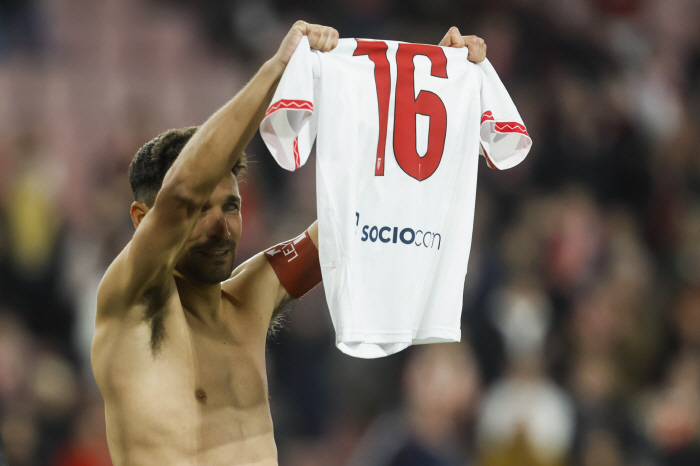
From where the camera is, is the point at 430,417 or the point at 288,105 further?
the point at 430,417

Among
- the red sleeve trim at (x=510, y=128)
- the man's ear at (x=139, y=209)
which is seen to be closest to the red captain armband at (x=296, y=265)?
the man's ear at (x=139, y=209)

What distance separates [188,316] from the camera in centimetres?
245

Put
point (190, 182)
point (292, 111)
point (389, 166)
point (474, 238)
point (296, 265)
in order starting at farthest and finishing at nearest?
1. point (474, 238)
2. point (296, 265)
3. point (389, 166)
4. point (292, 111)
5. point (190, 182)

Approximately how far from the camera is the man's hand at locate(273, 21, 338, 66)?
7.11ft

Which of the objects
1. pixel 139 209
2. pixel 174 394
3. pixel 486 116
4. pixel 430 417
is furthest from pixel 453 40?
pixel 430 417

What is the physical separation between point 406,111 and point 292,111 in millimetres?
366

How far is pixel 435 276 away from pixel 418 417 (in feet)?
7.57

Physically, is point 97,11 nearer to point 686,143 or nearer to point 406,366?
point 406,366

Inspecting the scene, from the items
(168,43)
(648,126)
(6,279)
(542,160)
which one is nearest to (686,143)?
(648,126)

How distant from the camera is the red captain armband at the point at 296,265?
2.86m

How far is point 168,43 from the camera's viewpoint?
6.39 meters

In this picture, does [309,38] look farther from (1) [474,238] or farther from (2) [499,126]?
(1) [474,238]

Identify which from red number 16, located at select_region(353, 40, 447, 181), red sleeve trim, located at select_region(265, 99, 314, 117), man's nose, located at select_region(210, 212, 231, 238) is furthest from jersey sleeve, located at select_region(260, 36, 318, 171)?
man's nose, located at select_region(210, 212, 231, 238)

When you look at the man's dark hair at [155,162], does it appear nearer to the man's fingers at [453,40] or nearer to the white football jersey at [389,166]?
the white football jersey at [389,166]
